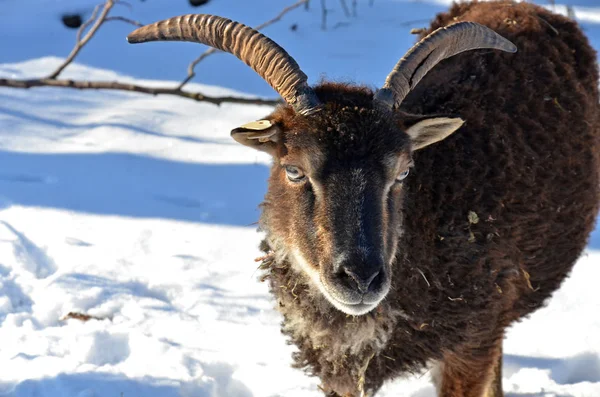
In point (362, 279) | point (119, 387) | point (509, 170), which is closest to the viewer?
point (362, 279)

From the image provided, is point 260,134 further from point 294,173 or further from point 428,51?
point 428,51

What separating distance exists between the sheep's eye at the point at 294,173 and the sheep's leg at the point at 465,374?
1298mm

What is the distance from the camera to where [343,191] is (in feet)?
10.0

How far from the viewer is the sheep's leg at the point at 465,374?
3801mm

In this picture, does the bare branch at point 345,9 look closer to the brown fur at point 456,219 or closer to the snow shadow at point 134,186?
the snow shadow at point 134,186

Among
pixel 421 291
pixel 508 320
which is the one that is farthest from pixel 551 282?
pixel 421 291

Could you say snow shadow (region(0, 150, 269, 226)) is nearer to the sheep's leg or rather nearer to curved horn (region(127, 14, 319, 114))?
the sheep's leg

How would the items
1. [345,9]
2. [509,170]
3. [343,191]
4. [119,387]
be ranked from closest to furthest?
[343,191], [509,170], [119,387], [345,9]

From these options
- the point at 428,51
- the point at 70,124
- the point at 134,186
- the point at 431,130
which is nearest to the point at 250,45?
the point at 428,51

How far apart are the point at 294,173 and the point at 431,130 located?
2.46 feet

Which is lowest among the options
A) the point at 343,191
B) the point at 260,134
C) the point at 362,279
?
the point at 362,279

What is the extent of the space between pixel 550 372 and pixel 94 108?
6.08 metres

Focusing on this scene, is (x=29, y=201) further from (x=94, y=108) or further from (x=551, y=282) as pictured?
(x=551, y=282)

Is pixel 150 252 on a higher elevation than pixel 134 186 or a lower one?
lower
